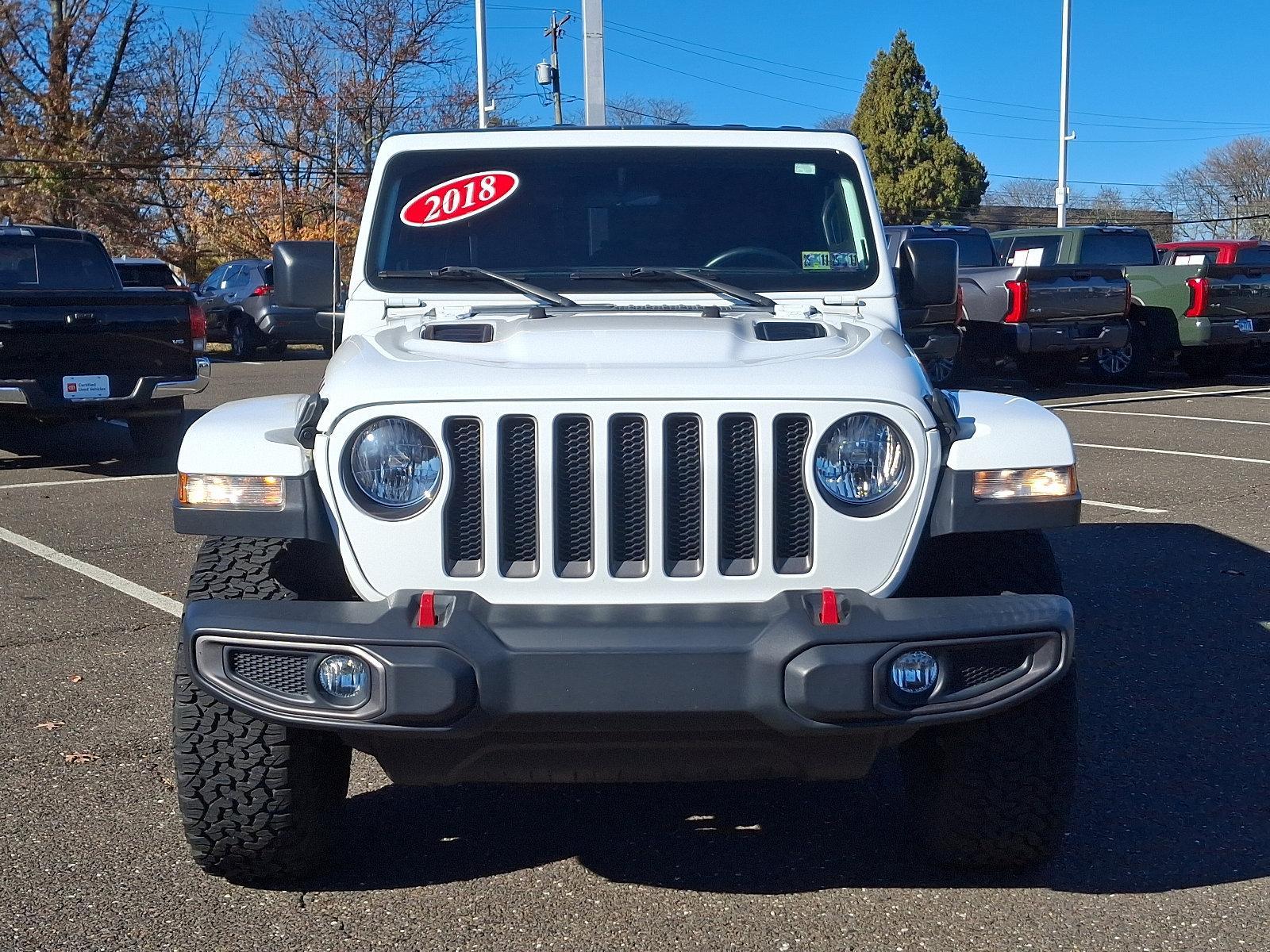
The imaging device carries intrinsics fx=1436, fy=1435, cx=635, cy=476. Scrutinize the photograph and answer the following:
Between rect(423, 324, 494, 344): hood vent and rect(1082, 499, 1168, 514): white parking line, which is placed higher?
rect(423, 324, 494, 344): hood vent

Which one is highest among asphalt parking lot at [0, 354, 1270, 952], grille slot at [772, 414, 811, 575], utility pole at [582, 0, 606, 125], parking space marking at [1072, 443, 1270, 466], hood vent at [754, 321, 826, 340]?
utility pole at [582, 0, 606, 125]

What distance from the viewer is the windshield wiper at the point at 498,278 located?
4199 mm

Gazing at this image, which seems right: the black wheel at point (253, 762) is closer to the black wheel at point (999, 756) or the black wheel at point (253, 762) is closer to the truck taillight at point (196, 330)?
the black wheel at point (999, 756)

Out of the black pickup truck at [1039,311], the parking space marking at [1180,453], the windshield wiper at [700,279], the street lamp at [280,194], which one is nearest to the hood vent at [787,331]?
the windshield wiper at [700,279]

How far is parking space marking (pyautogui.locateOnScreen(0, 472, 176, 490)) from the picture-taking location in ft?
33.3

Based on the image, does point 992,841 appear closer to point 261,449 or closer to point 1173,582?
point 261,449

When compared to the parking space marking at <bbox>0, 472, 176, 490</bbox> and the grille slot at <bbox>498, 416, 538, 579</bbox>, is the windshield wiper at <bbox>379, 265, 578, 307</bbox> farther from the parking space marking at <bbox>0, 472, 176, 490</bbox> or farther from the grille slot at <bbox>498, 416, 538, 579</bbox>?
the parking space marking at <bbox>0, 472, 176, 490</bbox>

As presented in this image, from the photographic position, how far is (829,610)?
9.61 feet

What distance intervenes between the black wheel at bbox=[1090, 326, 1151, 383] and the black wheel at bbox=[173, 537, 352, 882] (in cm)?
1469

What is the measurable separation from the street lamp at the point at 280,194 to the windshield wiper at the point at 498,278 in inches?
1354

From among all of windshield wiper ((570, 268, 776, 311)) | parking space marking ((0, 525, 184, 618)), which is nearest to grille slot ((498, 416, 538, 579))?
windshield wiper ((570, 268, 776, 311))

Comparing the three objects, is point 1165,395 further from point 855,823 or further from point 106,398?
point 855,823

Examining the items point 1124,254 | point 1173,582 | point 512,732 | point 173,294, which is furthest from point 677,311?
point 1124,254

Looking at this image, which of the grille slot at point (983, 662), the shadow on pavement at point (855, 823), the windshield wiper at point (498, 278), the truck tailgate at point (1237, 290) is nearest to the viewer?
the grille slot at point (983, 662)
